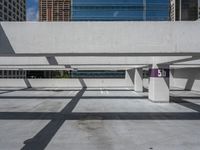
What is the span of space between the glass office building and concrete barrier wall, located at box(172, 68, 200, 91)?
92.3 ft

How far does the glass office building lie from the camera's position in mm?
61378

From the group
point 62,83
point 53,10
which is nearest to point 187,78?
point 62,83

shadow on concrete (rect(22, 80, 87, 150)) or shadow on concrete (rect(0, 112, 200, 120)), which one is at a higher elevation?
shadow on concrete (rect(0, 112, 200, 120))

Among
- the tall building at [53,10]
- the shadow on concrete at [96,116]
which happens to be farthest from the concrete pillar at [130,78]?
the tall building at [53,10]

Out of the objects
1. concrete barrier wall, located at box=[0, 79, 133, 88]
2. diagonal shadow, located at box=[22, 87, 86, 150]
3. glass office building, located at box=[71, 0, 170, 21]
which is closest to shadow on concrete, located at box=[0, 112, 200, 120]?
diagonal shadow, located at box=[22, 87, 86, 150]

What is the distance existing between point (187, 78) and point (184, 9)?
8381cm

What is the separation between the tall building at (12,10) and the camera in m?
73.4

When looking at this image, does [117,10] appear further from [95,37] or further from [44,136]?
[44,136]

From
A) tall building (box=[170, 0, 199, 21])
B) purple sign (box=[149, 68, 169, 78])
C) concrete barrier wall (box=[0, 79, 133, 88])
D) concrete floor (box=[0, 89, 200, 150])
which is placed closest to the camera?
concrete floor (box=[0, 89, 200, 150])

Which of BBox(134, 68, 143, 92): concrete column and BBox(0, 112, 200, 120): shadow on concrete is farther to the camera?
BBox(134, 68, 143, 92): concrete column

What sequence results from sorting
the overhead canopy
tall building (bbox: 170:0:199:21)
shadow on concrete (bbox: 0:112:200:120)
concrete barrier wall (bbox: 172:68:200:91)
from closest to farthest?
the overhead canopy → shadow on concrete (bbox: 0:112:200:120) → concrete barrier wall (bbox: 172:68:200:91) → tall building (bbox: 170:0:199:21)

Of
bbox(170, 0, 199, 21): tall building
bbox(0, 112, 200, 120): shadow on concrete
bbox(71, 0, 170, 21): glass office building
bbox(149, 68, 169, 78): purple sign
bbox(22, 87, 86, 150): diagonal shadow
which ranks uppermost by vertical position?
bbox(170, 0, 199, 21): tall building

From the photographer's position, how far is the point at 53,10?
97.4 m

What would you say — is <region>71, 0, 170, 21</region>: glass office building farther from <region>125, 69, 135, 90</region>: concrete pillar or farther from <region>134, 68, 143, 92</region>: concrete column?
<region>134, 68, 143, 92</region>: concrete column
